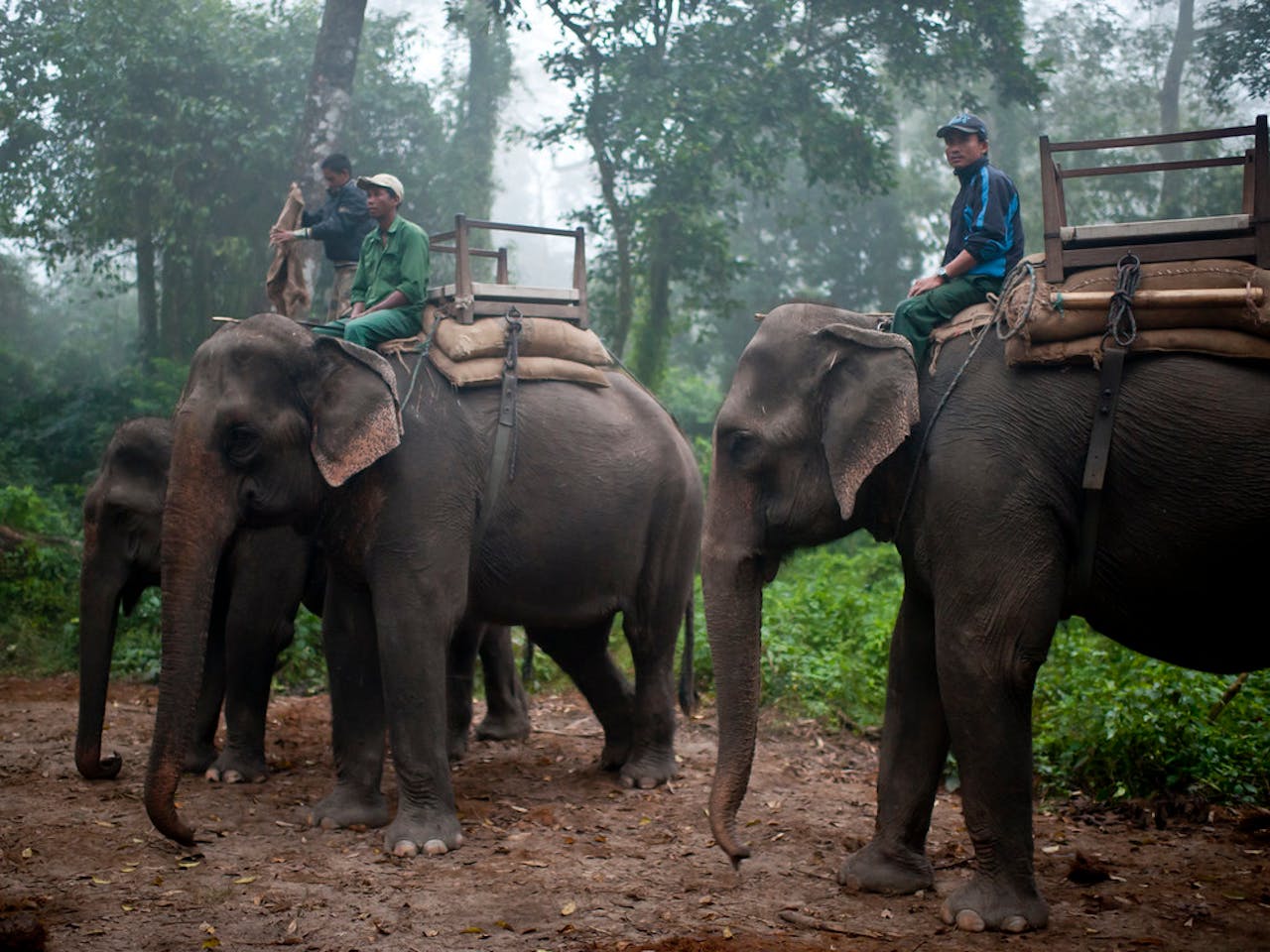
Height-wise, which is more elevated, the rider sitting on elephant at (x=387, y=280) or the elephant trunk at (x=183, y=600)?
the rider sitting on elephant at (x=387, y=280)

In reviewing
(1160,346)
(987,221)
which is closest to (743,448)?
(987,221)

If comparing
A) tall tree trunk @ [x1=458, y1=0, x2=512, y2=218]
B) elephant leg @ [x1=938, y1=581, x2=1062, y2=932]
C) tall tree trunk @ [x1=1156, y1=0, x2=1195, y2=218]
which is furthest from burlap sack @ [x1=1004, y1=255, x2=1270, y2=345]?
tall tree trunk @ [x1=1156, y1=0, x2=1195, y2=218]

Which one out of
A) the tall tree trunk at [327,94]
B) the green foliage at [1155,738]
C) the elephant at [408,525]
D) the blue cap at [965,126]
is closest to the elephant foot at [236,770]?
the elephant at [408,525]

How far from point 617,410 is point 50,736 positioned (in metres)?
3.86

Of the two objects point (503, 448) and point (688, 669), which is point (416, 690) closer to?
point (503, 448)

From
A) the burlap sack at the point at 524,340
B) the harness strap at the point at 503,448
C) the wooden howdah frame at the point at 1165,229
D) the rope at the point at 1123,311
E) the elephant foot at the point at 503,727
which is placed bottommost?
the elephant foot at the point at 503,727

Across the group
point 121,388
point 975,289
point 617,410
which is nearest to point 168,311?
point 121,388

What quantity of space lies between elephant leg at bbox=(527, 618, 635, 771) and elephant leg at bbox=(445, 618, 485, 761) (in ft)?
1.80

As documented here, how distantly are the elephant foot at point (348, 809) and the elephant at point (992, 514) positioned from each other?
2002 mm

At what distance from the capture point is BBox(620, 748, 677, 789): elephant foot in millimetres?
6754

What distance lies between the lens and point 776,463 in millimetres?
4820

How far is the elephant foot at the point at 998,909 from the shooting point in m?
4.36

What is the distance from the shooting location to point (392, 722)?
5605 mm

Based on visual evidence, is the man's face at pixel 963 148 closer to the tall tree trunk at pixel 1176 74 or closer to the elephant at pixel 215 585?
the elephant at pixel 215 585
